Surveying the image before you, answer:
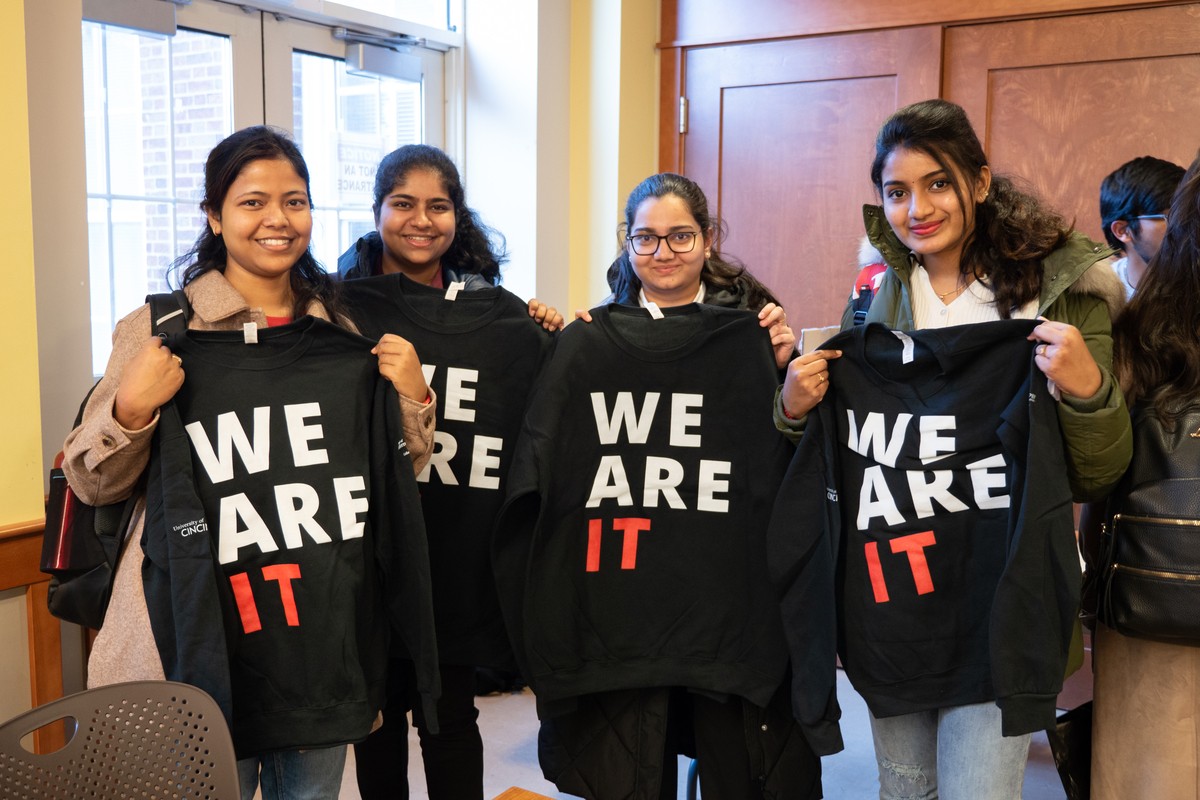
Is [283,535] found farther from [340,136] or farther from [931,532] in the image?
[340,136]

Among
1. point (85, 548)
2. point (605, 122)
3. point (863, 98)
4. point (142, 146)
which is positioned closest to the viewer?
point (85, 548)

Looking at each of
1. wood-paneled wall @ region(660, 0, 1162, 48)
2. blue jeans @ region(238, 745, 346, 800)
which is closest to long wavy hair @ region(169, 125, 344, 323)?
blue jeans @ region(238, 745, 346, 800)

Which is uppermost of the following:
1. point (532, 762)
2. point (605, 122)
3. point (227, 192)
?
point (605, 122)

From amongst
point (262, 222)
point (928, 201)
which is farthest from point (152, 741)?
point (928, 201)

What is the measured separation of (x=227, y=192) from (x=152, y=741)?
32.7 inches

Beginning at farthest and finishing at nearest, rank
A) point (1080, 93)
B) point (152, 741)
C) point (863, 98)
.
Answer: point (863, 98) → point (1080, 93) → point (152, 741)

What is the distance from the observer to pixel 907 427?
168 cm

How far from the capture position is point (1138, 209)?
8.84 feet

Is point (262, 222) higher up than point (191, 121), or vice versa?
point (191, 121)

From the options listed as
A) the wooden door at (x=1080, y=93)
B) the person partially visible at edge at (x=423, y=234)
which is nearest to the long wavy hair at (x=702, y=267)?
the person partially visible at edge at (x=423, y=234)

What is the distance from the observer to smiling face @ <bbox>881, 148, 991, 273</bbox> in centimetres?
166

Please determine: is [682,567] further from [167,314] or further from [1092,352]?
[167,314]

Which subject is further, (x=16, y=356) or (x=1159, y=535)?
(x=16, y=356)

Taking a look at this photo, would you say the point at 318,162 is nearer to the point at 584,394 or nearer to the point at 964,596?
the point at 584,394
